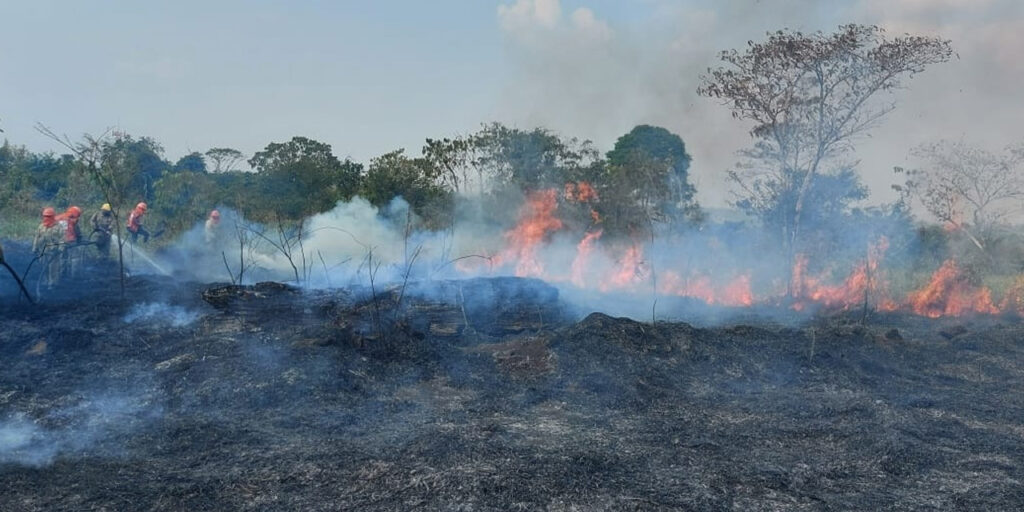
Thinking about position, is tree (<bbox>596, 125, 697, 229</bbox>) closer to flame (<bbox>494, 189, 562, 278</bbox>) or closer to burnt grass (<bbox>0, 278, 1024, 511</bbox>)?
flame (<bbox>494, 189, 562, 278</bbox>)

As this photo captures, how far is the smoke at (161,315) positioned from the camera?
13.4 m

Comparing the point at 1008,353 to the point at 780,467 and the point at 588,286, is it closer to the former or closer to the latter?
the point at 780,467

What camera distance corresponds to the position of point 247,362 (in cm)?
1061

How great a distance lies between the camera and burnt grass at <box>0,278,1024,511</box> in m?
6.54

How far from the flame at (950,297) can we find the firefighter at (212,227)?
2210cm

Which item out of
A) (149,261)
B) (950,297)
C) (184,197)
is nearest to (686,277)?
(950,297)

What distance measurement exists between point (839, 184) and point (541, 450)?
84.0ft

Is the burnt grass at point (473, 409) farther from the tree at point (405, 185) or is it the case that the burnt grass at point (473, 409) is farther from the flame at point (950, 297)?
the tree at point (405, 185)

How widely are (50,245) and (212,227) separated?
17.8 ft

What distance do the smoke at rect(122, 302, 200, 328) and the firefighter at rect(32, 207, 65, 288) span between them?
3098mm

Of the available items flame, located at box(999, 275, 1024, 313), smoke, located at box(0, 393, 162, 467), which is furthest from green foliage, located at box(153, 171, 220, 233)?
flame, located at box(999, 275, 1024, 313)

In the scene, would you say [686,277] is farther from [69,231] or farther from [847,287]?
[69,231]

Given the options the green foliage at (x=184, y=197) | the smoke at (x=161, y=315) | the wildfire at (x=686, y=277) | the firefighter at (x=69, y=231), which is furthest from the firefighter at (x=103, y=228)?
the wildfire at (x=686, y=277)

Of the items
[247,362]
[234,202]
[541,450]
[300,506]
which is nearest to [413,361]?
[247,362]
